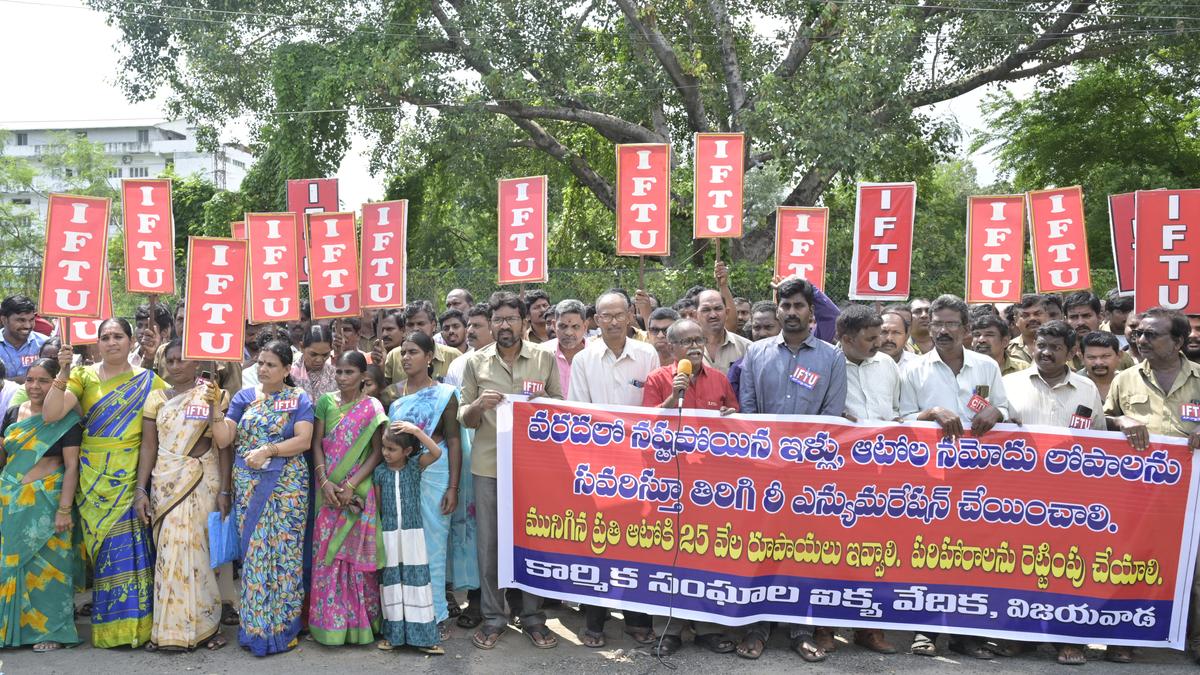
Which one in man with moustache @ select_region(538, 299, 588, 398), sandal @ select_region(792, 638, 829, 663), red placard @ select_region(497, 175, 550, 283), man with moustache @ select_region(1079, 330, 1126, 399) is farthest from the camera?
red placard @ select_region(497, 175, 550, 283)

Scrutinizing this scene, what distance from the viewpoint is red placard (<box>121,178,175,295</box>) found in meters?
5.79

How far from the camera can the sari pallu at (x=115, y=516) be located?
16.9 ft

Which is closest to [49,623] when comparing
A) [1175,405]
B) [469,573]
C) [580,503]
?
[469,573]

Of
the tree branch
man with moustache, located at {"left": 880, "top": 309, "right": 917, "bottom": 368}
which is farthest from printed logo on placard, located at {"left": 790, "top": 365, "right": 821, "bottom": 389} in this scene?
the tree branch

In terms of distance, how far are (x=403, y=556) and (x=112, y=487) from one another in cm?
157

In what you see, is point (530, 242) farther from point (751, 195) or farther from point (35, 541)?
point (751, 195)

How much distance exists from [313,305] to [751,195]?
49.1 feet

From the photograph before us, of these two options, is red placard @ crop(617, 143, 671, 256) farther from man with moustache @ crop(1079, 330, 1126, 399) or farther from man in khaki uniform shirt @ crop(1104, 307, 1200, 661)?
man in khaki uniform shirt @ crop(1104, 307, 1200, 661)

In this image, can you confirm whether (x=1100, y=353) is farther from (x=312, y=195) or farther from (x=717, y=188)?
(x=312, y=195)

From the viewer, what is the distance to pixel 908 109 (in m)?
16.2

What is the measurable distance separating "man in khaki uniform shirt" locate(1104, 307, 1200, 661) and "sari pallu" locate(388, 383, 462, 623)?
11.6ft

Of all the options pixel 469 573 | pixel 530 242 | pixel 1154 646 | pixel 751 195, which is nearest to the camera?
pixel 1154 646

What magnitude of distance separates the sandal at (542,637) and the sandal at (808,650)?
1.26m

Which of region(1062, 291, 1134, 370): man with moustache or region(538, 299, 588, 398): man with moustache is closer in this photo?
region(538, 299, 588, 398): man with moustache
